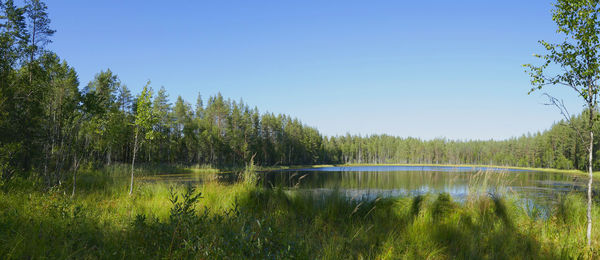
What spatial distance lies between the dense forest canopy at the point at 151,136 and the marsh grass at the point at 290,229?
2073mm

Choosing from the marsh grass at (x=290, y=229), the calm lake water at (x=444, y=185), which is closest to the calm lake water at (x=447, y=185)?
the calm lake water at (x=444, y=185)

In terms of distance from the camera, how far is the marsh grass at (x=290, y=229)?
2.79 meters

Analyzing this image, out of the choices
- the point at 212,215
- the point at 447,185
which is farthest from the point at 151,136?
the point at 447,185

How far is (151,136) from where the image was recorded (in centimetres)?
1162

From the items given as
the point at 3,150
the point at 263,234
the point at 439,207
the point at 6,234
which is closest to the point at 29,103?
the point at 3,150

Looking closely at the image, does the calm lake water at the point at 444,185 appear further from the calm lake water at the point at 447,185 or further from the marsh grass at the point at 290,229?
the marsh grass at the point at 290,229

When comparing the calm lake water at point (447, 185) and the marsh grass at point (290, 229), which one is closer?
the marsh grass at point (290, 229)

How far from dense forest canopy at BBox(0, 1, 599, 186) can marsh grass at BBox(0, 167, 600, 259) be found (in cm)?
207

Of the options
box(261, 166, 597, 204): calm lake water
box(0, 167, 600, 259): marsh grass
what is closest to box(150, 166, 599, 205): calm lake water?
box(261, 166, 597, 204): calm lake water

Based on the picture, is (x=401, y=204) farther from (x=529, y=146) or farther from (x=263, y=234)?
(x=529, y=146)

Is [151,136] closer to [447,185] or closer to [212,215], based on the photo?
[212,215]

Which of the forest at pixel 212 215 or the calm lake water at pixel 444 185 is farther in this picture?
the calm lake water at pixel 444 185

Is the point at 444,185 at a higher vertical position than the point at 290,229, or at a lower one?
lower

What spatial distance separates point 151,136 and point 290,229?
9065mm
